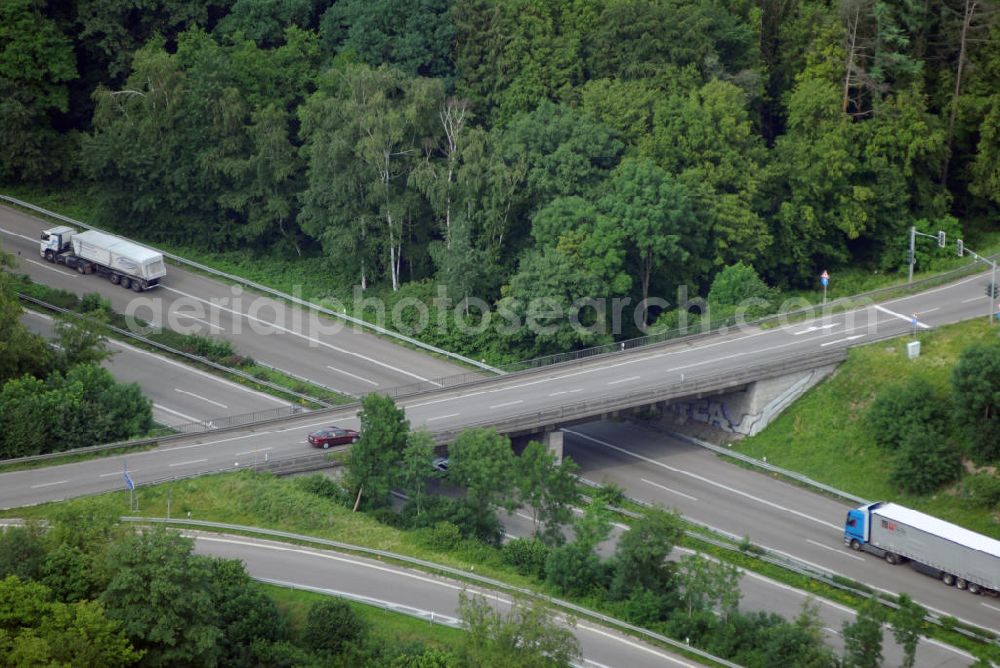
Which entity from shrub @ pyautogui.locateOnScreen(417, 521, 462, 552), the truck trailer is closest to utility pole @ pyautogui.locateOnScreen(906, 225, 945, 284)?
the truck trailer

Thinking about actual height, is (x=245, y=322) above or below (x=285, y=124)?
below

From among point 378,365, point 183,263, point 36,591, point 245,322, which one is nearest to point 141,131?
point 183,263

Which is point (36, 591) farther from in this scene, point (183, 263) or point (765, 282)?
point (765, 282)

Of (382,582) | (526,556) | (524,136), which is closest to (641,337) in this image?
(524,136)

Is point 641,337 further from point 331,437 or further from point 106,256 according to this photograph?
point 106,256

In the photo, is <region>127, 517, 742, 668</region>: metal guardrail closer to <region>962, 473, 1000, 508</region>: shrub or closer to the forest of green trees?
<region>962, 473, 1000, 508</region>: shrub

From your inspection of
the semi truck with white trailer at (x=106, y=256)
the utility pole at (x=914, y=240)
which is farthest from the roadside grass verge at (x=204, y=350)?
the utility pole at (x=914, y=240)

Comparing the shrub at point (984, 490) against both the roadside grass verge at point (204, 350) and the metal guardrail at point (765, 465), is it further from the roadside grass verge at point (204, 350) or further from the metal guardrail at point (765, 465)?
the roadside grass verge at point (204, 350)
